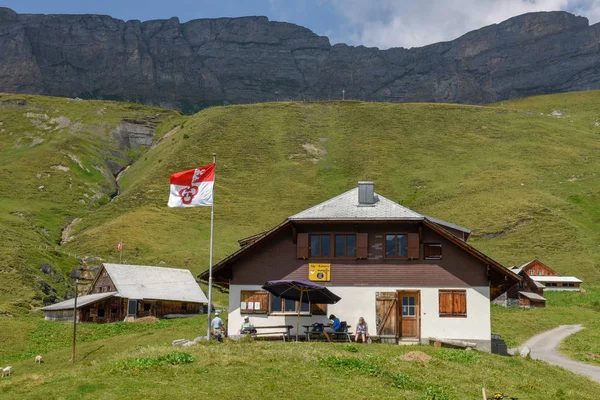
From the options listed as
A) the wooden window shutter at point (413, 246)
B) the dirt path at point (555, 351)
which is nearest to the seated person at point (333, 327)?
the wooden window shutter at point (413, 246)

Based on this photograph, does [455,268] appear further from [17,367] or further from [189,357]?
[17,367]

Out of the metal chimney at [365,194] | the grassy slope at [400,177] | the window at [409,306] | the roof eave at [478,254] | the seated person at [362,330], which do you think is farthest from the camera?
the grassy slope at [400,177]

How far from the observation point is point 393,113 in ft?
608

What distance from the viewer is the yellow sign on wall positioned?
3634 centimetres

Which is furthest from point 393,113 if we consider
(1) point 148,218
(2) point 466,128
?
(1) point 148,218

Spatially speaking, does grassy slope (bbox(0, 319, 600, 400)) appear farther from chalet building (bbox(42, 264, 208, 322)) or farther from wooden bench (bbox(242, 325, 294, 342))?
chalet building (bbox(42, 264, 208, 322))

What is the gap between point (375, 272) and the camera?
119 feet

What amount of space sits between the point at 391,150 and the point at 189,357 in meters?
138

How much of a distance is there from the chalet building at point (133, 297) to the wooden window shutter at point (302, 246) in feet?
113

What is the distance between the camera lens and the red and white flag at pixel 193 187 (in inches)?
1368

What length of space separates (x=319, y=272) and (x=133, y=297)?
35.8 metres

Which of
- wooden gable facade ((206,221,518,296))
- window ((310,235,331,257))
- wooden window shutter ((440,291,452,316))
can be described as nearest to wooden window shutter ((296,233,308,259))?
wooden gable facade ((206,221,518,296))

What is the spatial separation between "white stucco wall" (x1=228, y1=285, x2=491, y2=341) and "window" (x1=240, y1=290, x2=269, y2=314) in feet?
0.90

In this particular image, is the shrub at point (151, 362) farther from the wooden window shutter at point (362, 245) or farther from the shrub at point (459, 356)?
the wooden window shutter at point (362, 245)
